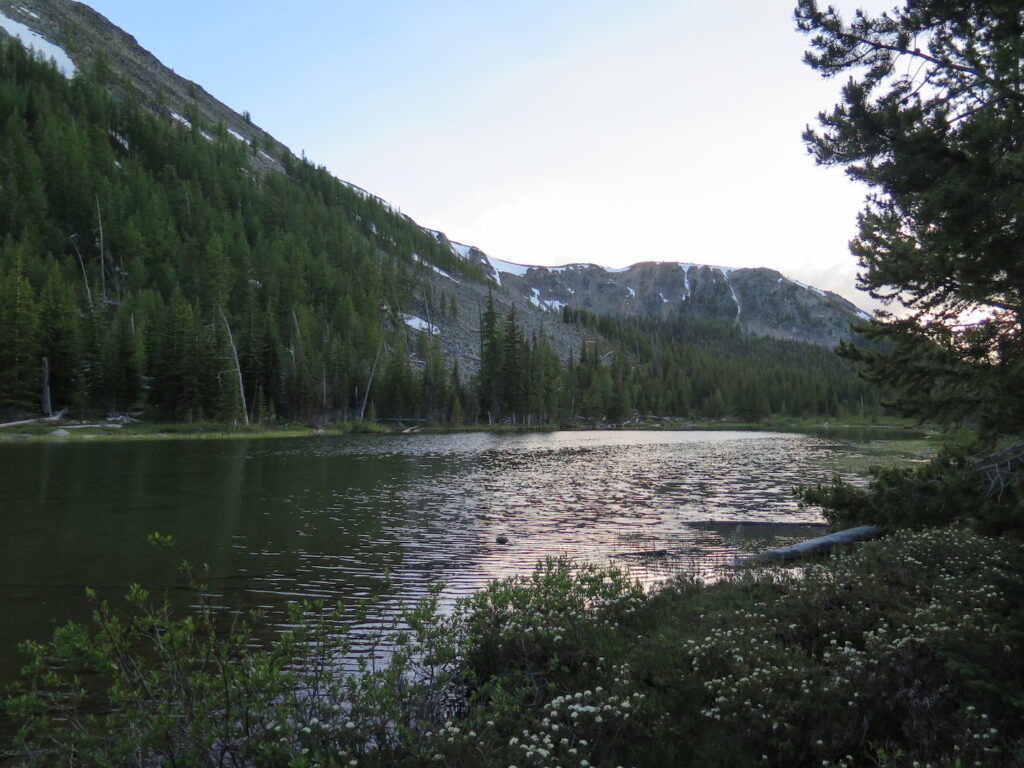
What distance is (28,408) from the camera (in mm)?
67312

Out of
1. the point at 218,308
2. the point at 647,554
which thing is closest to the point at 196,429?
the point at 218,308

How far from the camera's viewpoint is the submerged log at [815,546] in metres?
15.5

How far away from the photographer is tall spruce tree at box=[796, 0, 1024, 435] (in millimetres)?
6336

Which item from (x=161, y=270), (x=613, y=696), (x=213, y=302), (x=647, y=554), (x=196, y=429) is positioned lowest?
(x=647, y=554)

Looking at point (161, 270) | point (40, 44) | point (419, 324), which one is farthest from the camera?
point (40, 44)

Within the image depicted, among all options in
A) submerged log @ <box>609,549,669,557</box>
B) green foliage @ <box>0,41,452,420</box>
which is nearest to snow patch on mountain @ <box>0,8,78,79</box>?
green foliage @ <box>0,41,452,420</box>

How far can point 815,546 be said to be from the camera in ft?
52.1

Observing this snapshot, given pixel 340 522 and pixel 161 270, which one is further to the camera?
pixel 161 270

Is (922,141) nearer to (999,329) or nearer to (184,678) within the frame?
(999,329)

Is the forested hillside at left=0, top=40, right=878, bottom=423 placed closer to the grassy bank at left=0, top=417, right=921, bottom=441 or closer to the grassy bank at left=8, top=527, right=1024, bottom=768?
the grassy bank at left=0, top=417, right=921, bottom=441

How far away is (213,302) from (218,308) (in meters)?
19.1

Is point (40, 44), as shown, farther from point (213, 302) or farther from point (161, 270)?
point (213, 302)

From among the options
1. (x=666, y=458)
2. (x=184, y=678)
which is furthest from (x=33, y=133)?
(x=184, y=678)

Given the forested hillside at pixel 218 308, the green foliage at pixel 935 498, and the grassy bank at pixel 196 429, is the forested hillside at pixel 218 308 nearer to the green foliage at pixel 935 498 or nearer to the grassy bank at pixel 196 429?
the grassy bank at pixel 196 429
